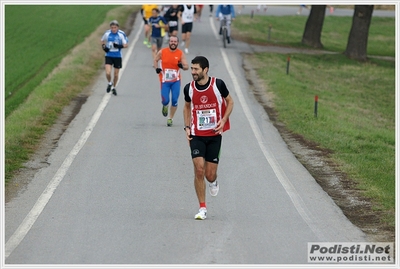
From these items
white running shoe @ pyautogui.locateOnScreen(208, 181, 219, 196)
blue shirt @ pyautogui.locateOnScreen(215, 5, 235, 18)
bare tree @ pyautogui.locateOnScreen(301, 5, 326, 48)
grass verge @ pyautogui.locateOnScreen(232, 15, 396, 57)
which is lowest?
grass verge @ pyautogui.locateOnScreen(232, 15, 396, 57)

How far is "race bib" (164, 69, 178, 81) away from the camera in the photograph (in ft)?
56.1

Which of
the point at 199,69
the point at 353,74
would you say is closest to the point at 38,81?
the point at 353,74

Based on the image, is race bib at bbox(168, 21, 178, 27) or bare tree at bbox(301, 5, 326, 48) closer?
race bib at bbox(168, 21, 178, 27)

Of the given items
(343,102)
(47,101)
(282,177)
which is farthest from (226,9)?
(282,177)

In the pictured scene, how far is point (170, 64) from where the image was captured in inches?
668

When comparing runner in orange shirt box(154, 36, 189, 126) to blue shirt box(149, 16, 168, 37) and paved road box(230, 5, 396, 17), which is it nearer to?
blue shirt box(149, 16, 168, 37)

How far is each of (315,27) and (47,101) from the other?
19621 millimetres

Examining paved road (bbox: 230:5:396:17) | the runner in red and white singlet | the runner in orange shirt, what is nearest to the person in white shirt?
the runner in orange shirt

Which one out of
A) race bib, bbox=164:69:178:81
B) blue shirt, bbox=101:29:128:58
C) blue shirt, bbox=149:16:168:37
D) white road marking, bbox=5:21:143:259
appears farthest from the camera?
blue shirt, bbox=149:16:168:37

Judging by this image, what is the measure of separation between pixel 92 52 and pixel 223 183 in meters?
18.2

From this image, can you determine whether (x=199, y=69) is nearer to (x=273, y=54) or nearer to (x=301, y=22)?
(x=273, y=54)

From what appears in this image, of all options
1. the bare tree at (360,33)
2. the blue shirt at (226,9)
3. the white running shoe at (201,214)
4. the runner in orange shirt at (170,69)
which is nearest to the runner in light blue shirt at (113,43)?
the runner in orange shirt at (170,69)

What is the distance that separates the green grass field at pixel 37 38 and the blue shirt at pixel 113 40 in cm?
308

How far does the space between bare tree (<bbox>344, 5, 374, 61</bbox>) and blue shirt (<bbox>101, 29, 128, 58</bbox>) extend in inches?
601
